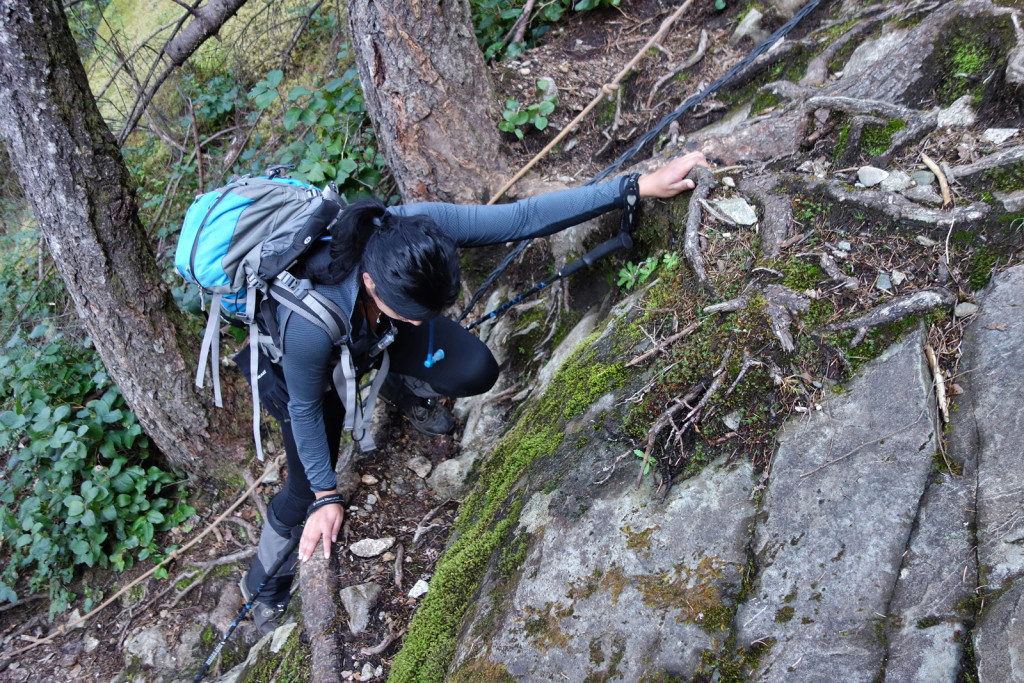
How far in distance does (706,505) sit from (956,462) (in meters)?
0.85

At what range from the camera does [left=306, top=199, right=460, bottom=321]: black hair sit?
2715 mm

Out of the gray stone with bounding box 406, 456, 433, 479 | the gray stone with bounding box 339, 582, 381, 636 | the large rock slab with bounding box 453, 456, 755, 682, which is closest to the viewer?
the large rock slab with bounding box 453, 456, 755, 682

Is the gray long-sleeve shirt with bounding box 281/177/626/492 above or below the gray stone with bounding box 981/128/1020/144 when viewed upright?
above

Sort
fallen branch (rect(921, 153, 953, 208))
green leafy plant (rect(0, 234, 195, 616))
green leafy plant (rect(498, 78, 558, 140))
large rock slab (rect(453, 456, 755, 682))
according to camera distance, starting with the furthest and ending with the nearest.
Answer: green leafy plant (rect(0, 234, 195, 616))
green leafy plant (rect(498, 78, 558, 140))
fallen branch (rect(921, 153, 953, 208))
large rock slab (rect(453, 456, 755, 682))

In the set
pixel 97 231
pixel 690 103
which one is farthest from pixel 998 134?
pixel 97 231

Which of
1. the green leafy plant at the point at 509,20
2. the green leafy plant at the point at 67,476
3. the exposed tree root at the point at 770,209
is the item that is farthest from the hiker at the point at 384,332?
the green leafy plant at the point at 509,20

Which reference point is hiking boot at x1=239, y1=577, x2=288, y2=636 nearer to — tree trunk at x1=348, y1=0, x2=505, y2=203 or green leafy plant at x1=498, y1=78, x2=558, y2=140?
tree trunk at x1=348, y1=0, x2=505, y2=203

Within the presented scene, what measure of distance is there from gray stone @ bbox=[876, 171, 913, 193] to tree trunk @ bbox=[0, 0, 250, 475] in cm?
467

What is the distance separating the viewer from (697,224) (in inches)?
119

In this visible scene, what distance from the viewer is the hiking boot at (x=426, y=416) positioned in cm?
453

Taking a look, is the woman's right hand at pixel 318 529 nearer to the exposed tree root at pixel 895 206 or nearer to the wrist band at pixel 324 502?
the wrist band at pixel 324 502

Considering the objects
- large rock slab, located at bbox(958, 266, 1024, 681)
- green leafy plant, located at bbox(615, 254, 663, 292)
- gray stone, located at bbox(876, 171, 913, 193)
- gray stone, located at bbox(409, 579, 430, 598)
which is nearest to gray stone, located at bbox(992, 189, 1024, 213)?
large rock slab, located at bbox(958, 266, 1024, 681)

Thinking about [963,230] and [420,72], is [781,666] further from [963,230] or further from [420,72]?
[420,72]

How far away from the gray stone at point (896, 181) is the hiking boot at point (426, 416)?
3095 mm
